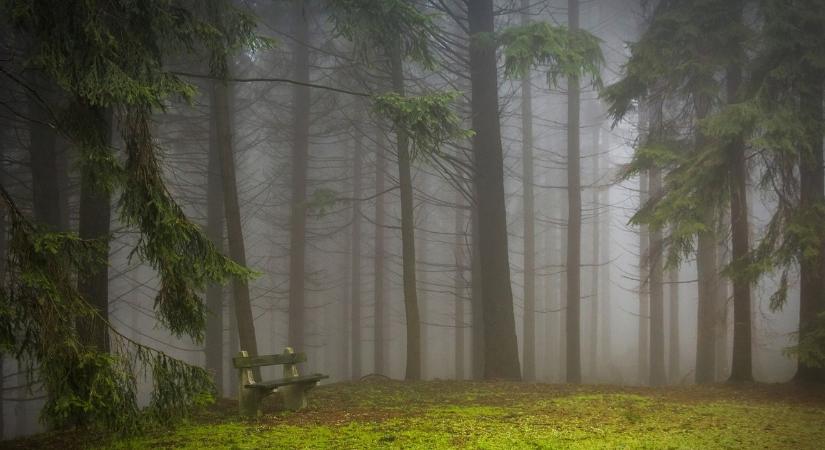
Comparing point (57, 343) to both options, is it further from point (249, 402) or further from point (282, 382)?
point (282, 382)

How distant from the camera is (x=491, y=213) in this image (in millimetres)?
13281

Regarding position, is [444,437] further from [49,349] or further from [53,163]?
[53,163]

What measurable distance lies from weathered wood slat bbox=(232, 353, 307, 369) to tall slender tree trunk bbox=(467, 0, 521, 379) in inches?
201

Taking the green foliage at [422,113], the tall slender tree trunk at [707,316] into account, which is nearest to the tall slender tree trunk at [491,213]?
the green foliage at [422,113]

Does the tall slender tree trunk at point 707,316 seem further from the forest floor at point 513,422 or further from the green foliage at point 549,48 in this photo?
the green foliage at point 549,48

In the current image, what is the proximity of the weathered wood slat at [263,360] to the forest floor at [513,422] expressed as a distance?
696 millimetres

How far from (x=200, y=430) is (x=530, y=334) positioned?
18.6m

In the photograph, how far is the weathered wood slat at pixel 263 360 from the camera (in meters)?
8.23

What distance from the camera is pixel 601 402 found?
9.37 m

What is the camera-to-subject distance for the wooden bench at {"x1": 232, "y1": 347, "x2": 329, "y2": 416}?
8.23m

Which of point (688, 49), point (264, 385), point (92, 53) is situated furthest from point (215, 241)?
point (688, 49)

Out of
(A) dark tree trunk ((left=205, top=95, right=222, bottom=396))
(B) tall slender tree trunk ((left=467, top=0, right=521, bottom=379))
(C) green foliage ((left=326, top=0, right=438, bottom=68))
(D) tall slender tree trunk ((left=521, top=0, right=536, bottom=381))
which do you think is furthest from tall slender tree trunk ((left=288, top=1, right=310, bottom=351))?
(C) green foliage ((left=326, top=0, right=438, bottom=68))

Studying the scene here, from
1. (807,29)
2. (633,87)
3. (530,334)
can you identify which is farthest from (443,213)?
(807,29)

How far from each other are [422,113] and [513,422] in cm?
472
